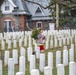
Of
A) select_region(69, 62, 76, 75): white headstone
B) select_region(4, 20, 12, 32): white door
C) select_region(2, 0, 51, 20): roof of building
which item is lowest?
select_region(4, 20, 12, 32): white door

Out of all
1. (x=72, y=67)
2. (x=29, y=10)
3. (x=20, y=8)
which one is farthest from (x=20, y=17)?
(x=72, y=67)

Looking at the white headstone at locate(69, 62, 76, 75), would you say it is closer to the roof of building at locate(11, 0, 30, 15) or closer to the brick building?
the brick building

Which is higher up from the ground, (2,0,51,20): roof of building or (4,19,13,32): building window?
(2,0,51,20): roof of building

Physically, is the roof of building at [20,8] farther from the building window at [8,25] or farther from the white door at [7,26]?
the white door at [7,26]

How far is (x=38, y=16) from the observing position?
144ft

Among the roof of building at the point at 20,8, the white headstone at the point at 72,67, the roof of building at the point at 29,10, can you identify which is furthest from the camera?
the roof of building at the point at 29,10

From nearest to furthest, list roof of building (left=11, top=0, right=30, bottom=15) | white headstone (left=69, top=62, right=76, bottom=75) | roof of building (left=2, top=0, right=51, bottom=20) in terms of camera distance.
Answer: white headstone (left=69, top=62, right=76, bottom=75) < roof of building (left=11, top=0, right=30, bottom=15) < roof of building (left=2, top=0, right=51, bottom=20)

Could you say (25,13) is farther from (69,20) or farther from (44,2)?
(69,20)

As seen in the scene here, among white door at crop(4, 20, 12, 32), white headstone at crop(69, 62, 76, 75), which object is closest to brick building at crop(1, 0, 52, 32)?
white door at crop(4, 20, 12, 32)

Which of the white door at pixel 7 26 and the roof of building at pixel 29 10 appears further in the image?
the roof of building at pixel 29 10

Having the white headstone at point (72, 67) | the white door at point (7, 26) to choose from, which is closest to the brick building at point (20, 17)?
the white door at point (7, 26)

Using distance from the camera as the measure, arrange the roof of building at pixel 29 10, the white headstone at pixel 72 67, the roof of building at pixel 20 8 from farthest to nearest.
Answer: the roof of building at pixel 29 10, the roof of building at pixel 20 8, the white headstone at pixel 72 67

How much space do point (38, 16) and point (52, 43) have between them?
29.2 metres

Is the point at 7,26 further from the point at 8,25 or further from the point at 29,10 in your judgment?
the point at 29,10
